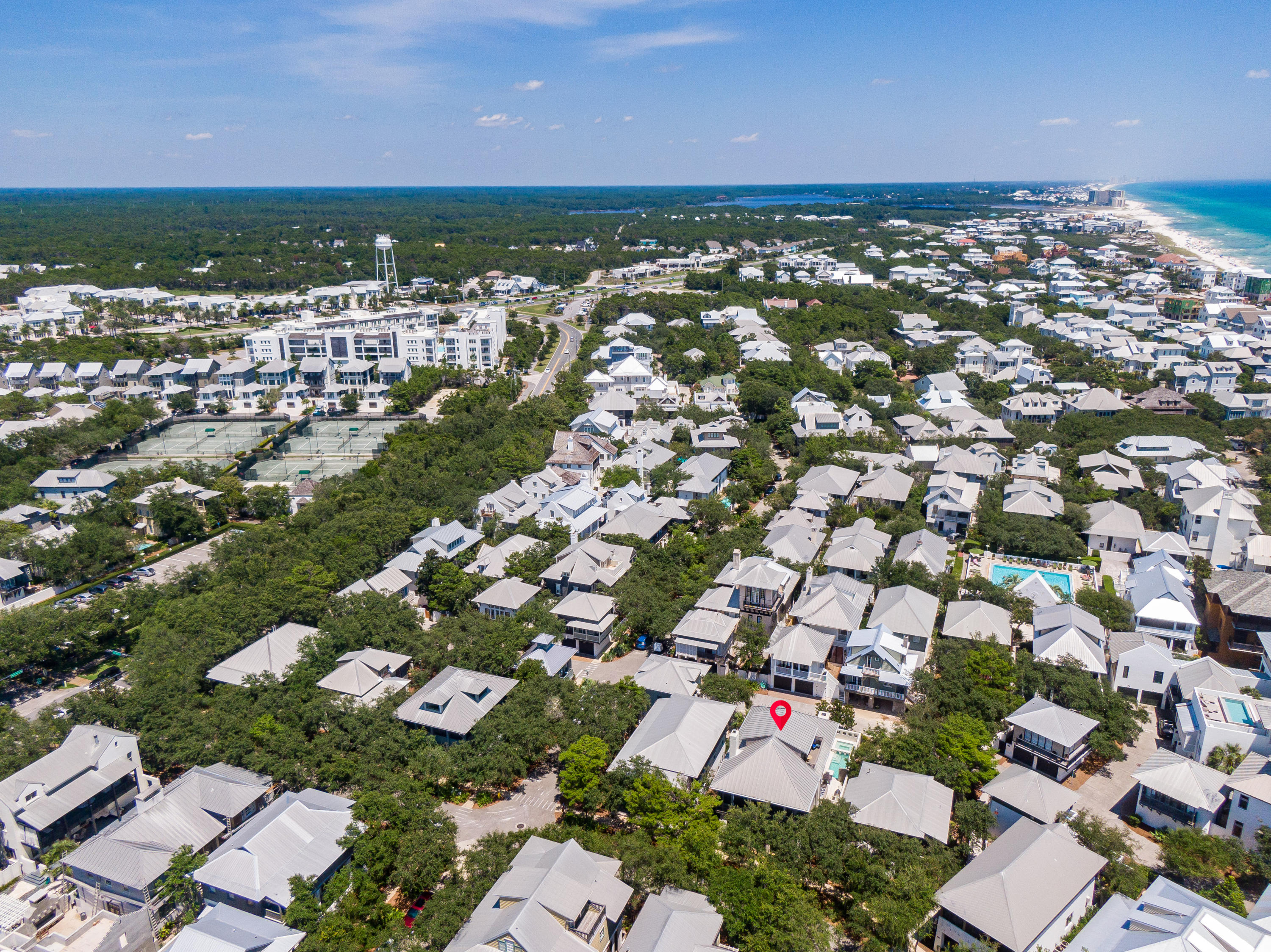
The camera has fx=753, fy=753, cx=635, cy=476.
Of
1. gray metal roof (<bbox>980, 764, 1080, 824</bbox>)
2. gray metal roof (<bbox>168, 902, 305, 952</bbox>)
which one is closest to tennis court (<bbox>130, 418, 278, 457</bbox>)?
gray metal roof (<bbox>168, 902, 305, 952</bbox>)

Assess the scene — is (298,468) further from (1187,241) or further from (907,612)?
(1187,241)

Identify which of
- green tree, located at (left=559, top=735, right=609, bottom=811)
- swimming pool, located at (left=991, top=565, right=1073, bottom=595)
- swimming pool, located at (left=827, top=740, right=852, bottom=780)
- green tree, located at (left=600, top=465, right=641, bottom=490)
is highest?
green tree, located at (left=600, top=465, right=641, bottom=490)

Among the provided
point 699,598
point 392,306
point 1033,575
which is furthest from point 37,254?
point 1033,575

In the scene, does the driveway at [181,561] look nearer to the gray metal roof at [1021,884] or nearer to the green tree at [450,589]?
the green tree at [450,589]

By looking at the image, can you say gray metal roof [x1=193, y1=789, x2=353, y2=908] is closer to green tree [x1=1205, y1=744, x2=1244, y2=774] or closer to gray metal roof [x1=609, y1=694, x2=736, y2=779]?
gray metal roof [x1=609, y1=694, x2=736, y2=779]

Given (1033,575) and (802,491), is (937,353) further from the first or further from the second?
(1033,575)

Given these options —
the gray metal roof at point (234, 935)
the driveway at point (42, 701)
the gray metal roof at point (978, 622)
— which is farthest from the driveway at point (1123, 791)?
the driveway at point (42, 701)

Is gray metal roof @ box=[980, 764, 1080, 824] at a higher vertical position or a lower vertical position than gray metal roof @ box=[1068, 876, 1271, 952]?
lower
